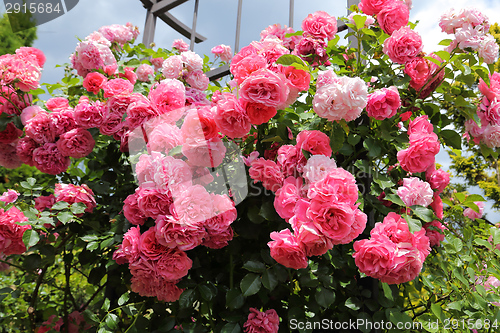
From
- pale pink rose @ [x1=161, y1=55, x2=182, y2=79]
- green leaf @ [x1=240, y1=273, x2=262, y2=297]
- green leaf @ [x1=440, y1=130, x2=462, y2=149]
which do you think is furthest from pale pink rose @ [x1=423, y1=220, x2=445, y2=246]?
pale pink rose @ [x1=161, y1=55, x2=182, y2=79]

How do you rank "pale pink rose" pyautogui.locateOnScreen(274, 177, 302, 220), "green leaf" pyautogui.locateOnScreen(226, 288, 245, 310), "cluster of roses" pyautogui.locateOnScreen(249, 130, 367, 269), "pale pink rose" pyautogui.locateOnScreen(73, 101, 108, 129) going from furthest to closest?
"pale pink rose" pyautogui.locateOnScreen(73, 101, 108, 129) < "green leaf" pyautogui.locateOnScreen(226, 288, 245, 310) < "pale pink rose" pyautogui.locateOnScreen(274, 177, 302, 220) < "cluster of roses" pyautogui.locateOnScreen(249, 130, 367, 269)

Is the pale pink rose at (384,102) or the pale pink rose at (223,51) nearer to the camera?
the pale pink rose at (384,102)

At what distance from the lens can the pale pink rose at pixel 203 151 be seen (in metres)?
1.03

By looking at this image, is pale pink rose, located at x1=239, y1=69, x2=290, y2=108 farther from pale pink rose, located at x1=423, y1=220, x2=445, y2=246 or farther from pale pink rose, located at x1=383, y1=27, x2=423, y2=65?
pale pink rose, located at x1=423, y1=220, x2=445, y2=246

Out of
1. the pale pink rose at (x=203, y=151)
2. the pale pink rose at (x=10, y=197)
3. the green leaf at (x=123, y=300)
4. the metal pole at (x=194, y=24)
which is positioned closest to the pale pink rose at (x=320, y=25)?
the pale pink rose at (x=203, y=151)

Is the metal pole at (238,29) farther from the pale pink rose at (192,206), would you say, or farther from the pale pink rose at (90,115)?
the pale pink rose at (192,206)

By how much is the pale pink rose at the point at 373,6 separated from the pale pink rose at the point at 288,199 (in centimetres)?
77

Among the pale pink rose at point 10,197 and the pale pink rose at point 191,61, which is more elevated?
the pale pink rose at point 191,61

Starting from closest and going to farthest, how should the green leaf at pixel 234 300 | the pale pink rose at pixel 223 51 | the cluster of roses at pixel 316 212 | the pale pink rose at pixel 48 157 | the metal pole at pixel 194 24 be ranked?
the cluster of roses at pixel 316 212
the green leaf at pixel 234 300
the pale pink rose at pixel 48 157
the pale pink rose at pixel 223 51
the metal pole at pixel 194 24

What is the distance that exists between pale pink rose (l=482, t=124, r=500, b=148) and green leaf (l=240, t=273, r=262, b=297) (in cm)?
98

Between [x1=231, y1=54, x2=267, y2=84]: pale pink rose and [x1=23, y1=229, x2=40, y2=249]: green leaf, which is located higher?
[x1=231, y1=54, x2=267, y2=84]: pale pink rose

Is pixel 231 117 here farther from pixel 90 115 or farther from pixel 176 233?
pixel 90 115

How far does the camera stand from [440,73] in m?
1.19

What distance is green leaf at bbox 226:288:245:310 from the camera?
104 centimetres
